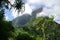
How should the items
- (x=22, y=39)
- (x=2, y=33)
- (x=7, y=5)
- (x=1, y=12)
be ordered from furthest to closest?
(x=22, y=39), (x=2, y=33), (x=1, y=12), (x=7, y=5)

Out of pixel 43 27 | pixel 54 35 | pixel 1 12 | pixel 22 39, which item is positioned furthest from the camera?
pixel 54 35

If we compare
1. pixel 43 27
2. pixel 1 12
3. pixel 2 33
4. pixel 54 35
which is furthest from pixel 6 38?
pixel 54 35

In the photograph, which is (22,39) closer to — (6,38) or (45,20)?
(6,38)

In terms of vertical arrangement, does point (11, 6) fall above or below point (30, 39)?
below

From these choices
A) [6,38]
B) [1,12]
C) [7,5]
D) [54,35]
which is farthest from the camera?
[54,35]

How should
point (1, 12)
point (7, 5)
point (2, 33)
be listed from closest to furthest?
point (7, 5) < point (1, 12) < point (2, 33)

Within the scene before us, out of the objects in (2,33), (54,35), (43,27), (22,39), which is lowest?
(2,33)

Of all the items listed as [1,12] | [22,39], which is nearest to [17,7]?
[1,12]

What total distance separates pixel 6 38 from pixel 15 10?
2914 mm

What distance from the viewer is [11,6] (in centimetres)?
1173

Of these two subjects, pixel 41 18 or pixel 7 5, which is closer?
pixel 7 5

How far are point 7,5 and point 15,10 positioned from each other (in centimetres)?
48

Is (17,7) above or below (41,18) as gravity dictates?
below

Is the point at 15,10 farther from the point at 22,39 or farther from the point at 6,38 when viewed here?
the point at 22,39
